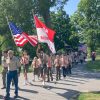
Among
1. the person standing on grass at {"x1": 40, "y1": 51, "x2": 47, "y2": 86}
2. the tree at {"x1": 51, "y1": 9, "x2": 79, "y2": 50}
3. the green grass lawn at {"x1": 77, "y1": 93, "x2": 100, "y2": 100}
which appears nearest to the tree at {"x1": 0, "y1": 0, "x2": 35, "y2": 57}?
the person standing on grass at {"x1": 40, "y1": 51, "x2": 47, "y2": 86}

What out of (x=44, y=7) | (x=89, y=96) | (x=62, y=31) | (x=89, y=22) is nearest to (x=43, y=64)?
(x=89, y=96)

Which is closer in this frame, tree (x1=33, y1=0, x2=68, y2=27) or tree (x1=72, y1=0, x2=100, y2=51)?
tree (x1=33, y1=0, x2=68, y2=27)

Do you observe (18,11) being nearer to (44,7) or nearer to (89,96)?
(44,7)

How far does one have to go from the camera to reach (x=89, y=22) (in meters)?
85.9

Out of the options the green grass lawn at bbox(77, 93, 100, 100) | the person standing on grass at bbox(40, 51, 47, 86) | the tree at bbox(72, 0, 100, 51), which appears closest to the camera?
the green grass lawn at bbox(77, 93, 100, 100)

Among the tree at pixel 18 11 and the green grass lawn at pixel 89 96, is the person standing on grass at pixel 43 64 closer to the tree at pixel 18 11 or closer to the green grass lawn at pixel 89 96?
the green grass lawn at pixel 89 96

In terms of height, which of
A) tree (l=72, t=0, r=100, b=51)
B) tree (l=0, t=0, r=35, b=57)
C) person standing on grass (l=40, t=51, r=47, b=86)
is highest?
tree (l=72, t=0, r=100, b=51)

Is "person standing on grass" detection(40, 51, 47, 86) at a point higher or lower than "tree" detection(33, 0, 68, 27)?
lower

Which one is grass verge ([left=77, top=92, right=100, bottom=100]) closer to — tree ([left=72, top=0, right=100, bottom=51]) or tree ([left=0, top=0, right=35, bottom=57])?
tree ([left=0, top=0, right=35, bottom=57])

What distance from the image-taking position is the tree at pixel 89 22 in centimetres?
8386

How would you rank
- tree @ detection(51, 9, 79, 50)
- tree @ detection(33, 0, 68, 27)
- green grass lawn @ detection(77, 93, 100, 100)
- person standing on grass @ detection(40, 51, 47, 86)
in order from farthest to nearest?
1. tree @ detection(51, 9, 79, 50)
2. tree @ detection(33, 0, 68, 27)
3. person standing on grass @ detection(40, 51, 47, 86)
4. green grass lawn @ detection(77, 93, 100, 100)

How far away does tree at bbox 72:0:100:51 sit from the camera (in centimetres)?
8386

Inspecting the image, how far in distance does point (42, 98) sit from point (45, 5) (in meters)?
23.1

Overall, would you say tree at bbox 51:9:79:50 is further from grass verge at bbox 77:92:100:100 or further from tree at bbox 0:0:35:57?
grass verge at bbox 77:92:100:100
